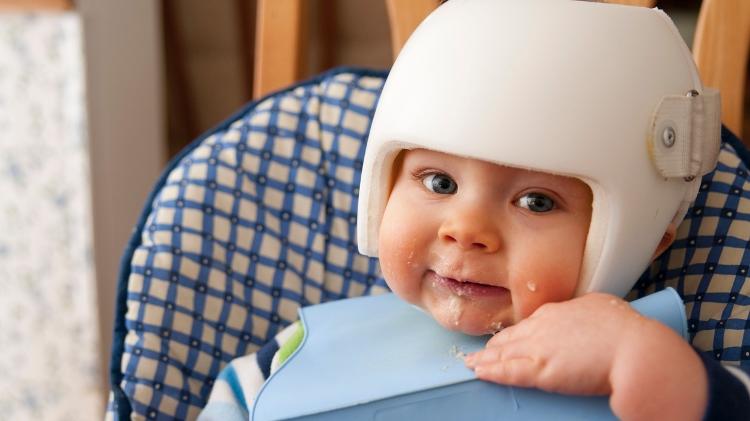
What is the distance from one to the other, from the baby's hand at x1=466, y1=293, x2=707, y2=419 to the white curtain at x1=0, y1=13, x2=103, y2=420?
1011mm

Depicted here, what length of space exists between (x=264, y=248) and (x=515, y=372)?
376mm

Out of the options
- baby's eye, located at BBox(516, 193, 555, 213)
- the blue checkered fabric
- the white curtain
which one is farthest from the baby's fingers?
the white curtain

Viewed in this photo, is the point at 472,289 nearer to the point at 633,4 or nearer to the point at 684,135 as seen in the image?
the point at 684,135

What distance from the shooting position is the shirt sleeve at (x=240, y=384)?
83cm

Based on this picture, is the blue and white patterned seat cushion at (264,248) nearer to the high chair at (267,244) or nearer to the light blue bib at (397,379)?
the high chair at (267,244)

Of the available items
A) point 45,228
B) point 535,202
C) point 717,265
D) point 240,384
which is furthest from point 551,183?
point 45,228

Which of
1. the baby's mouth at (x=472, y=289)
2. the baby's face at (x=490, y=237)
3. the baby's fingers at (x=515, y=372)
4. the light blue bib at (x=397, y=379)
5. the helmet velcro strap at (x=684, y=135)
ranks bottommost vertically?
the light blue bib at (x=397, y=379)

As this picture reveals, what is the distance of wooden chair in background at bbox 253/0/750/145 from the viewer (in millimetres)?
911

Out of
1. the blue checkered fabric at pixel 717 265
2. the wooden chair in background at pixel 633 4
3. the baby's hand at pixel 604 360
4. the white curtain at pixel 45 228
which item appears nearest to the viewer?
the baby's hand at pixel 604 360

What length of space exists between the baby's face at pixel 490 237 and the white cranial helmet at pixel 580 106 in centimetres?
2

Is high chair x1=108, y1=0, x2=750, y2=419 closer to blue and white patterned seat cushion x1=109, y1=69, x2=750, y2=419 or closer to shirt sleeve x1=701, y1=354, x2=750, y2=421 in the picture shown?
blue and white patterned seat cushion x1=109, y1=69, x2=750, y2=419

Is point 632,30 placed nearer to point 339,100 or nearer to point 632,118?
point 632,118

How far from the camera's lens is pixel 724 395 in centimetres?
64

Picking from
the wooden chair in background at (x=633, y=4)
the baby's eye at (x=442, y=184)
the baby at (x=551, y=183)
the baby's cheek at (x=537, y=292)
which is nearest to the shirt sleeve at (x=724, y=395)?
the baby at (x=551, y=183)
